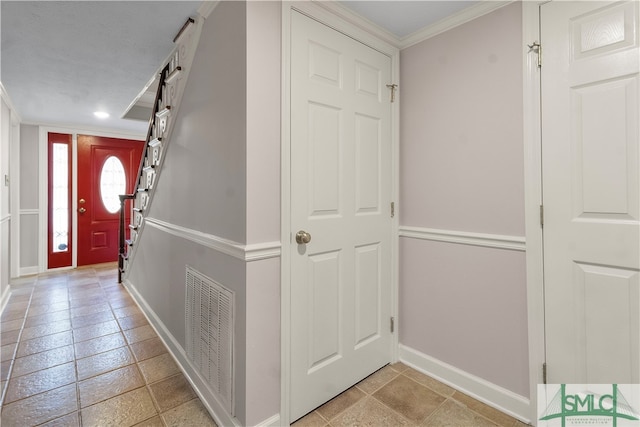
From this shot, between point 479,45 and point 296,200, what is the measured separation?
1377mm

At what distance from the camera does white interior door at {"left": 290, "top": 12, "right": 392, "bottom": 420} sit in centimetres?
157

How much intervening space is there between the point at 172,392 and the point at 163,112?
1.98 meters

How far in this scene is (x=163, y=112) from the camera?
2375mm

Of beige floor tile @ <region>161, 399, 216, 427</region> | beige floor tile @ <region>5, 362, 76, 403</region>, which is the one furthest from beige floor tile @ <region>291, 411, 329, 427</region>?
beige floor tile @ <region>5, 362, 76, 403</region>

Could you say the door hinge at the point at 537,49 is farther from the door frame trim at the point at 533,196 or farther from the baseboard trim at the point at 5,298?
the baseboard trim at the point at 5,298

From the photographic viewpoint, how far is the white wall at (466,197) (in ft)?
5.32

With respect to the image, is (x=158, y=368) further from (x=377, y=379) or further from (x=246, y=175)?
(x=246, y=175)

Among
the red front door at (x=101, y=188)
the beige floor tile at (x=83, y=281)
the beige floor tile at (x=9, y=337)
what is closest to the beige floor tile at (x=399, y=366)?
the beige floor tile at (x=9, y=337)

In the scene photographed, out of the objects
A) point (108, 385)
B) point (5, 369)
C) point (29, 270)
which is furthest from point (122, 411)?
point (29, 270)

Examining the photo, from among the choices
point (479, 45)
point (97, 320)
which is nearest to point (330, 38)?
point (479, 45)

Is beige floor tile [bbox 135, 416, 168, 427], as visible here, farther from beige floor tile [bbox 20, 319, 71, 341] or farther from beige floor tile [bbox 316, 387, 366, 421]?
beige floor tile [bbox 20, 319, 71, 341]

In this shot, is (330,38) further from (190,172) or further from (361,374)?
(361,374)

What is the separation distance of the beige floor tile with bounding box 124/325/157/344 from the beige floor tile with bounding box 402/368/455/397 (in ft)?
6.72

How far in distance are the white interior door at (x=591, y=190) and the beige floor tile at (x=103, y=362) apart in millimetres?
2658
